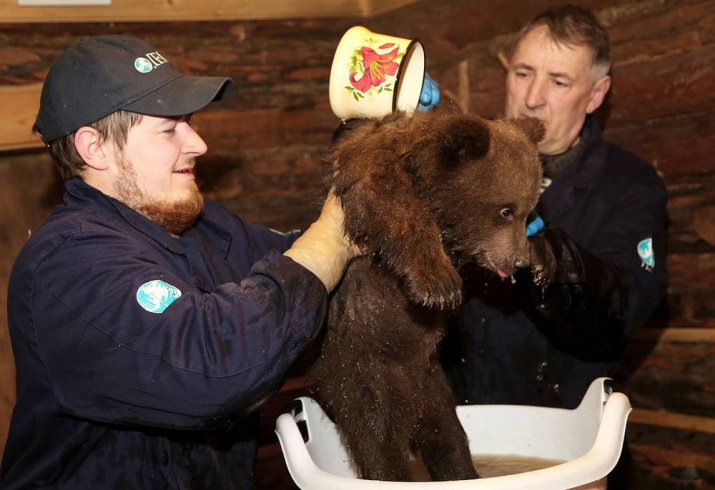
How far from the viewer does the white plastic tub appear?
6.25ft

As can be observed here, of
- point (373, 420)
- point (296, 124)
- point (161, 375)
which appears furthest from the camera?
point (296, 124)

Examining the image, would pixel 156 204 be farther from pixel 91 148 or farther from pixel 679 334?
pixel 679 334

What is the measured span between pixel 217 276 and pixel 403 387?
0.73 m

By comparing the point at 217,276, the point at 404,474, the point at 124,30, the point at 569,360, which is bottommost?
the point at 569,360

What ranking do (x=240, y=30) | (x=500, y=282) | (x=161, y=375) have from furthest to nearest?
(x=240, y=30) < (x=500, y=282) < (x=161, y=375)

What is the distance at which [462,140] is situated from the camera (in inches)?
94.0

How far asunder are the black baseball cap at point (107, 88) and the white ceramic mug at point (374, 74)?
1.41 feet

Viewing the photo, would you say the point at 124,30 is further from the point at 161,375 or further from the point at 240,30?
the point at 161,375

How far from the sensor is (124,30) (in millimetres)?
4219

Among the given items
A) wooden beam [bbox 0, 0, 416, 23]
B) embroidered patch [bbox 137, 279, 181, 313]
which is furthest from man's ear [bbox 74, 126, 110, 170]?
wooden beam [bbox 0, 0, 416, 23]

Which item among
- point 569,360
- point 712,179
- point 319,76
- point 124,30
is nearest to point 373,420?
point 569,360

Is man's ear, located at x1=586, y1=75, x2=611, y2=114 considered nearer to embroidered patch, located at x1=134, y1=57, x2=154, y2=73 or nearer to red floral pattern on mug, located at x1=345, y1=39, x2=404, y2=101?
red floral pattern on mug, located at x1=345, y1=39, x2=404, y2=101

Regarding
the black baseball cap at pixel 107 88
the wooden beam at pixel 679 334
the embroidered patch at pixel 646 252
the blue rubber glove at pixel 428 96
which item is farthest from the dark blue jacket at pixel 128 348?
the wooden beam at pixel 679 334

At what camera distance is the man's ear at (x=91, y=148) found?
244 centimetres
